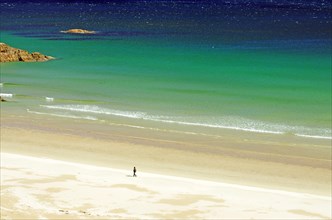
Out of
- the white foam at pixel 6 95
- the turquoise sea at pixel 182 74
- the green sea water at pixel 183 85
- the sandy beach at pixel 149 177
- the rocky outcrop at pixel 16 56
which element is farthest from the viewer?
the rocky outcrop at pixel 16 56

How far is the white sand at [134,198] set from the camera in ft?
60.3

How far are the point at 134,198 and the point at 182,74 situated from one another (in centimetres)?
2502

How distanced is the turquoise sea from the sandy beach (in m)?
3.30

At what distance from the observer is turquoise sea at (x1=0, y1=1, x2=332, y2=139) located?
106 ft

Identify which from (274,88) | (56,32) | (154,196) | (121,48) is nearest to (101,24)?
(56,32)

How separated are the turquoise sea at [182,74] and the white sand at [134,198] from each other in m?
8.23

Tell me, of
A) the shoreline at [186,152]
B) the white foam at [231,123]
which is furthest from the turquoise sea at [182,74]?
the shoreline at [186,152]

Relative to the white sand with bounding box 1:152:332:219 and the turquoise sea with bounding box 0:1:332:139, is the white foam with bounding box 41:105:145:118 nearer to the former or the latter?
the turquoise sea with bounding box 0:1:332:139

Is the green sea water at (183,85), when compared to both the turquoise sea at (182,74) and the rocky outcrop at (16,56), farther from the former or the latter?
the rocky outcrop at (16,56)

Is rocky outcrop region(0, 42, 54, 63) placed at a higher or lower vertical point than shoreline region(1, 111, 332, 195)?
higher

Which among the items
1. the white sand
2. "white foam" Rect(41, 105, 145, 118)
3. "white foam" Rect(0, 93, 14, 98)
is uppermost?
"white foam" Rect(0, 93, 14, 98)

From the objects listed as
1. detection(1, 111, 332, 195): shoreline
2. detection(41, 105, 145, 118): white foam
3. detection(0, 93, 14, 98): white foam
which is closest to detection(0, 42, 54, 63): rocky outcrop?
detection(0, 93, 14, 98): white foam

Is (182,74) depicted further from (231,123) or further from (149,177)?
(149,177)

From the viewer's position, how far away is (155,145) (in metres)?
26.8
